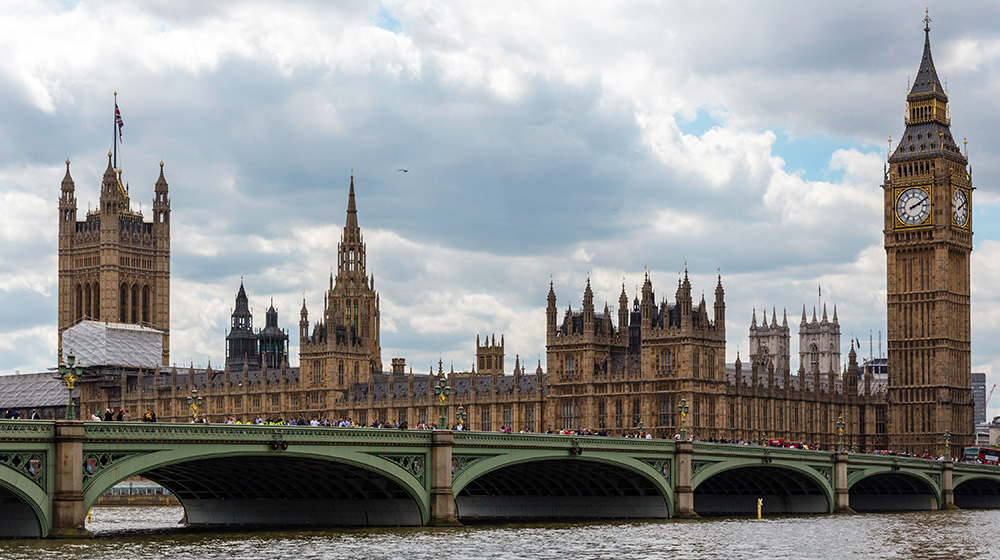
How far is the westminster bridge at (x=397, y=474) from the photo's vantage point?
62406 millimetres

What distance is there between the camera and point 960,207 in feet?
543

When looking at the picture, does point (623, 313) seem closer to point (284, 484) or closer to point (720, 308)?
point (720, 308)

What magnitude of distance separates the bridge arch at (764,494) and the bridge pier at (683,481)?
1179 cm

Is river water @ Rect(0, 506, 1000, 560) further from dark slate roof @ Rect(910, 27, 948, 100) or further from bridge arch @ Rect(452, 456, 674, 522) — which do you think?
dark slate roof @ Rect(910, 27, 948, 100)

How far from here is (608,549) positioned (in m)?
69.7

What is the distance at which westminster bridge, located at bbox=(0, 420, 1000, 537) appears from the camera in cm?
6241

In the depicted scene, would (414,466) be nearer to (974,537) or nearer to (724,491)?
(974,537)

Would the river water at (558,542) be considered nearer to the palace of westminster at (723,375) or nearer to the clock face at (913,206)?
the palace of westminster at (723,375)

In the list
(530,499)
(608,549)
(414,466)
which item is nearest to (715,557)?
(608,549)

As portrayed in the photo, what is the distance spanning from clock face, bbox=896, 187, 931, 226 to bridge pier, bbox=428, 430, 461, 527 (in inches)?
3897

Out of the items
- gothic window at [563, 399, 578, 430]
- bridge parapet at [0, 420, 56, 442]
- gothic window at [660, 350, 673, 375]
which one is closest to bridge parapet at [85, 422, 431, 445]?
bridge parapet at [0, 420, 56, 442]

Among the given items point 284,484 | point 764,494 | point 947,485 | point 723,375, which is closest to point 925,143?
point 723,375

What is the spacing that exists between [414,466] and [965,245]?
104m

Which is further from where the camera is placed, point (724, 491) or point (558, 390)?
point (558, 390)
